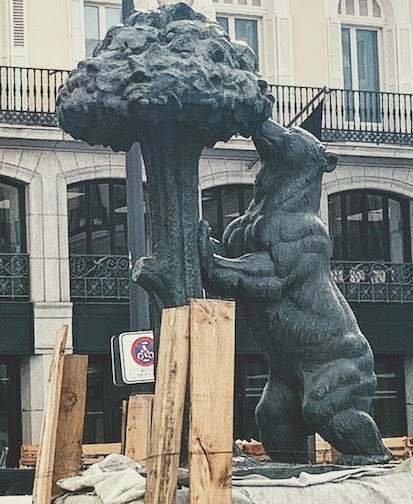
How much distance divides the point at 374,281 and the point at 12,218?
7108 millimetres

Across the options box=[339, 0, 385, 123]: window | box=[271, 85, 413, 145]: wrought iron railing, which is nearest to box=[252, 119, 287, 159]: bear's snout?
box=[271, 85, 413, 145]: wrought iron railing

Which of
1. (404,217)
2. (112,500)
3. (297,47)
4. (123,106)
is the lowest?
(112,500)

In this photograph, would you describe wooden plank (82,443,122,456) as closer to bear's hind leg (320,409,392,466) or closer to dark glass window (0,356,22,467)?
dark glass window (0,356,22,467)

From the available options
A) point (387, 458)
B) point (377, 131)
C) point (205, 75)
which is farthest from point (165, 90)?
point (377, 131)

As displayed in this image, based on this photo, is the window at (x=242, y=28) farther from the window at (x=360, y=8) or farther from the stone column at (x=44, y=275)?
the stone column at (x=44, y=275)

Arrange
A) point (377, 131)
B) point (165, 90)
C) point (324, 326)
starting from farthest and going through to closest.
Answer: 1. point (377, 131)
2. point (324, 326)
3. point (165, 90)

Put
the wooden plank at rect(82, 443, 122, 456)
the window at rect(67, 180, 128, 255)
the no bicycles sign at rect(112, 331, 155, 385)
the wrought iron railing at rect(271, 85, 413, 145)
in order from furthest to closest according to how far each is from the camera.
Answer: the wrought iron railing at rect(271, 85, 413, 145) → the window at rect(67, 180, 128, 255) → the wooden plank at rect(82, 443, 122, 456) → the no bicycles sign at rect(112, 331, 155, 385)

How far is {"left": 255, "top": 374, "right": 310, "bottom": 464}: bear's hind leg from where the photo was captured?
945 cm

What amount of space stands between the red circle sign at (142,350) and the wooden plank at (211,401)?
10633 mm

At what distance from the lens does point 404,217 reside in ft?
110

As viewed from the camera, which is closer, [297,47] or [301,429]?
[301,429]

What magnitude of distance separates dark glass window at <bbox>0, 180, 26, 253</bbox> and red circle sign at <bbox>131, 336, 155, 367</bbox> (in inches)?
459

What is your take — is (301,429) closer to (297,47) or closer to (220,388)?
(220,388)

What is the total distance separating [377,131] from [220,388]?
2574 cm
